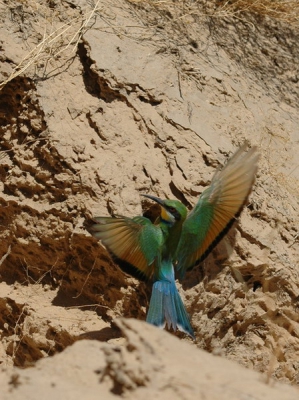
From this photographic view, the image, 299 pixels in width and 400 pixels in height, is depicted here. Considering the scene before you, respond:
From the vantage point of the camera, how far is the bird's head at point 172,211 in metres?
3.31

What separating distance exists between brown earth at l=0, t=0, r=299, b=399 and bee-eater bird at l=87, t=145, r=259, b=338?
0.38 ft

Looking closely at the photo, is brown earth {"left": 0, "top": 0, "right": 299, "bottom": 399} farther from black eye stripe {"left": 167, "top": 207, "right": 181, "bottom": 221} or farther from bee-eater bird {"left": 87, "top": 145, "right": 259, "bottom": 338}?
black eye stripe {"left": 167, "top": 207, "right": 181, "bottom": 221}

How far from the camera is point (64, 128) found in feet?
11.8

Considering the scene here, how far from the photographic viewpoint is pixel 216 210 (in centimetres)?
340

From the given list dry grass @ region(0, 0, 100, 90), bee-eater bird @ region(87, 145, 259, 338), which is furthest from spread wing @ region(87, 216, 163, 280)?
dry grass @ region(0, 0, 100, 90)

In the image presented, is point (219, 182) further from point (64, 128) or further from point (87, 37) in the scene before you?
point (87, 37)

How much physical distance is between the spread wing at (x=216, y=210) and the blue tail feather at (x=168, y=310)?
171 millimetres

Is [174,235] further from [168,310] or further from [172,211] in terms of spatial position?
[168,310]

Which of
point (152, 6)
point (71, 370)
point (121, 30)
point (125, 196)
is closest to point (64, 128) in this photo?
point (125, 196)

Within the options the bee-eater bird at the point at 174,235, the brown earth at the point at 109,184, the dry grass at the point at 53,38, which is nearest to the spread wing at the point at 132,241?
the bee-eater bird at the point at 174,235

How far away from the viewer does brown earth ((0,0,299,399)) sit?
11.5 ft

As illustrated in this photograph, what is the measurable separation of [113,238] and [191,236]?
0.34 m

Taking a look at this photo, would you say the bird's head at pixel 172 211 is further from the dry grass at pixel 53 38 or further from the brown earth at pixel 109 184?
the dry grass at pixel 53 38

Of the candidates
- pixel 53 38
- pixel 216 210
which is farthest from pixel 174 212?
pixel 53 38
